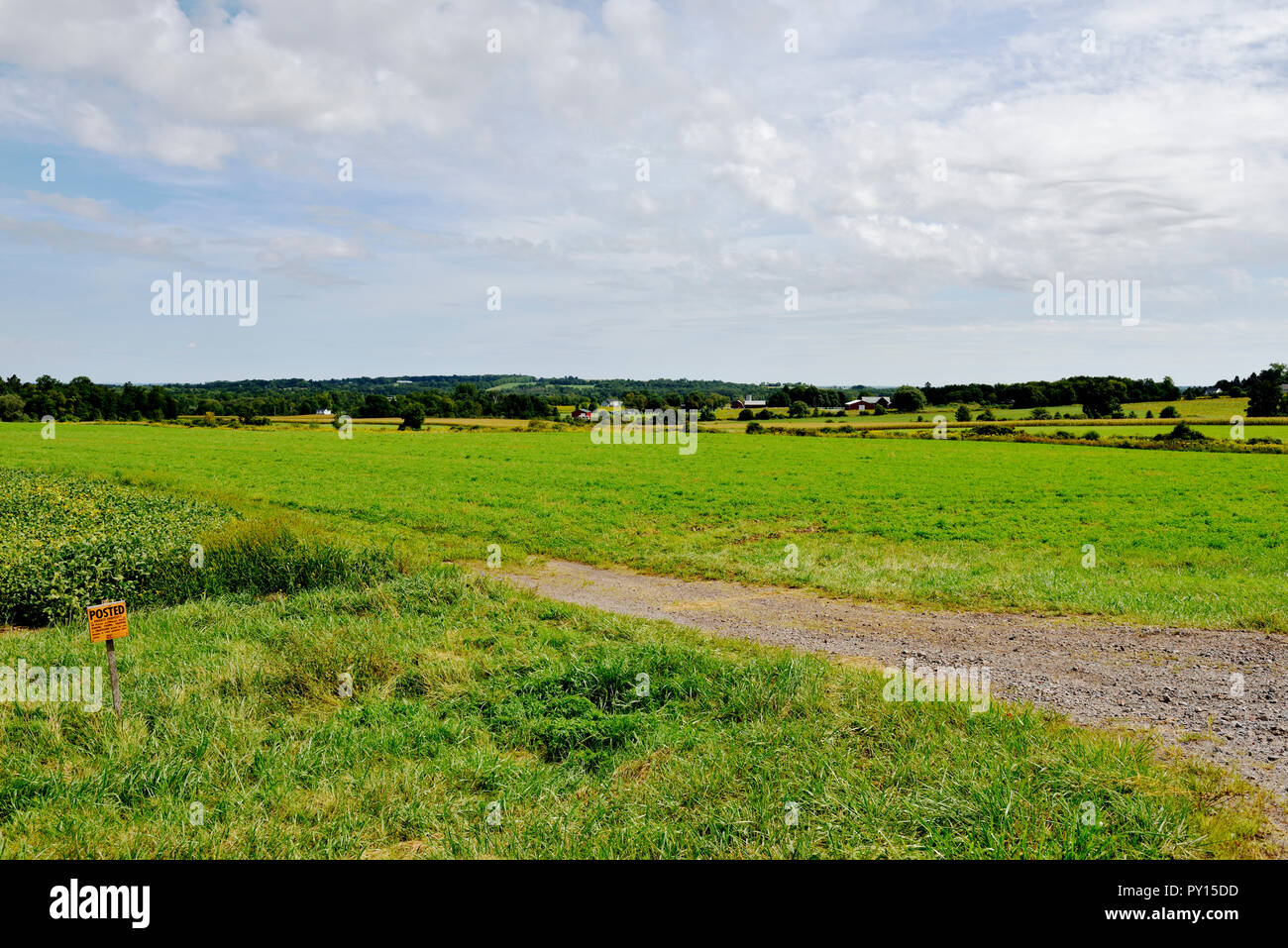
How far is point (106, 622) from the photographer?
7.43 meters

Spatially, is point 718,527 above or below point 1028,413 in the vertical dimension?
below

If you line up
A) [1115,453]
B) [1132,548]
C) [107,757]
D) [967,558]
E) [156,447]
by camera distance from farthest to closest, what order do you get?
[156,447], [1115,453], [1132,548], [967,558], [107,757]

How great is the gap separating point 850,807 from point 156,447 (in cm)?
7310

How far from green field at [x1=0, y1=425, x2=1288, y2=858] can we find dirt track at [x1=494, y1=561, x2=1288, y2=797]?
32.8 inches

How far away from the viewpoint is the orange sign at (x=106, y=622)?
7320 millimetres

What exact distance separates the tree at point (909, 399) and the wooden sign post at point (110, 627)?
12317 centimetres

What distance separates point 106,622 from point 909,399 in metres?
127

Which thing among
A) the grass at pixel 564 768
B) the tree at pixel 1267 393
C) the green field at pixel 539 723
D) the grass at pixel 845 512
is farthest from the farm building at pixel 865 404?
the grass at pixel 564 768

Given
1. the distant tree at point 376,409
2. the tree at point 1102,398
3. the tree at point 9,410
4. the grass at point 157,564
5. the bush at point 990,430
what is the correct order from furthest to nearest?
1. the distant tree at point 376,409
2. the tree at point 9,410
3. the tree at point 1102,398
4. the bush at point 990,430
5. the grass at point 157,564

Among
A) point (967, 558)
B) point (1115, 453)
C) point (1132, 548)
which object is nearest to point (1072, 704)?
point (967, 558)

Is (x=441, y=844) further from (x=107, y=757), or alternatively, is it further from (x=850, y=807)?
(x=107, y=757)

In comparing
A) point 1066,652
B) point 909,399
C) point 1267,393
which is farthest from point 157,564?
point 909,399

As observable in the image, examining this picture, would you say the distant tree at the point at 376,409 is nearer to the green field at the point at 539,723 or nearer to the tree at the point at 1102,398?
the tree at the point at 1102,398

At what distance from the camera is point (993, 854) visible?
16.2 ft
